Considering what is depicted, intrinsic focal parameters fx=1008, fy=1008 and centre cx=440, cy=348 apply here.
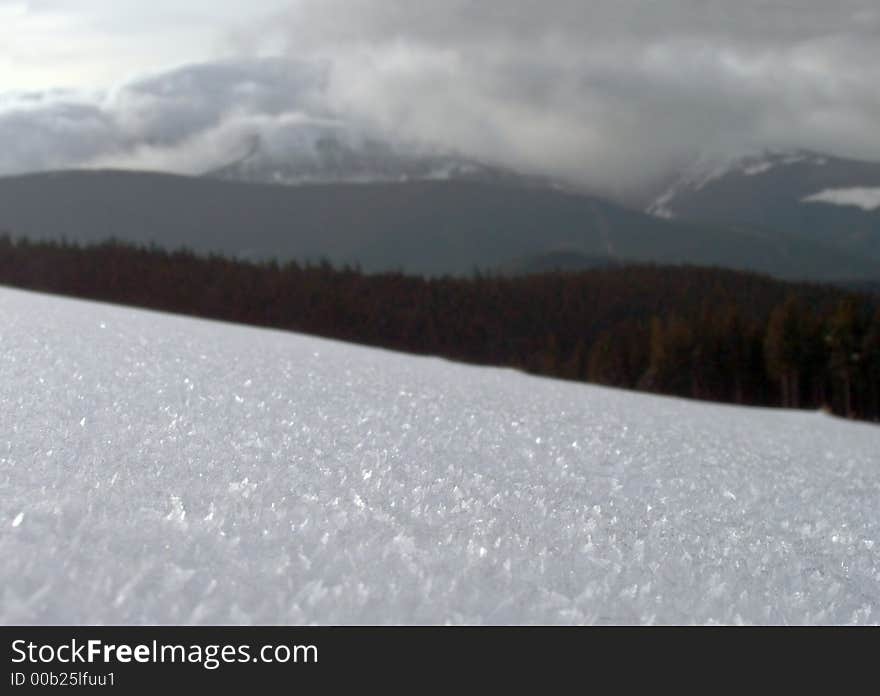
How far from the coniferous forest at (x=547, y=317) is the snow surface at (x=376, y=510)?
7065cm

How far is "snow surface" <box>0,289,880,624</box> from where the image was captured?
4.72 m

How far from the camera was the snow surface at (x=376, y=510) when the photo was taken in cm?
472

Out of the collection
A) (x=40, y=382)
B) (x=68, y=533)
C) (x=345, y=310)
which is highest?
(x=345, y=310)

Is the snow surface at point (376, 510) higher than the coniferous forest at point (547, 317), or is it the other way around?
the coniferous forest at point (547, 317)

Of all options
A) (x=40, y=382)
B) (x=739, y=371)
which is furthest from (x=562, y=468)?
(x=739, y=371)

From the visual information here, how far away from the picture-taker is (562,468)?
8.33 meters

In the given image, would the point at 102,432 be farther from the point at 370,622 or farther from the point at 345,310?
the point at 345,310

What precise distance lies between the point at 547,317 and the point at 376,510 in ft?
523

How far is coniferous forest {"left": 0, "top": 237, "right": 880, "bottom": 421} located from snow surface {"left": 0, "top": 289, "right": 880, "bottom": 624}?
232 feet

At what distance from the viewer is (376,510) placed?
6.06 meters

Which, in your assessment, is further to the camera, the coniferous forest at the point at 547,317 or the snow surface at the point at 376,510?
the coniferous forest at the point at 547,317

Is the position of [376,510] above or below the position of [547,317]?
below

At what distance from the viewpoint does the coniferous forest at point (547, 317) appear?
78.9 m

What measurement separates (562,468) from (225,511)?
11.4 feet
